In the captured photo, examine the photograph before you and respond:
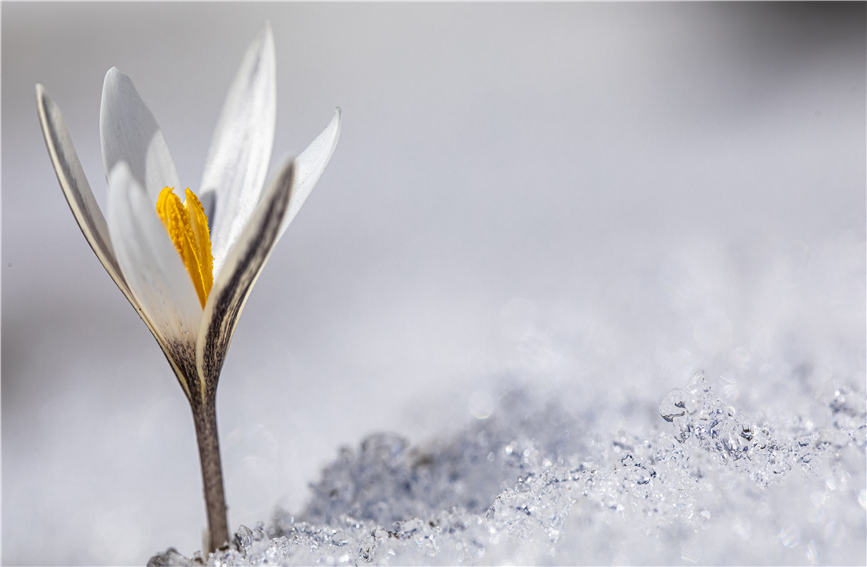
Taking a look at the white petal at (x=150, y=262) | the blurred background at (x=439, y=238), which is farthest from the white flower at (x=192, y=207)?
the blurred background at (x=439, y=238)

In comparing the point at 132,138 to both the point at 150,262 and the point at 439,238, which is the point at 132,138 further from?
the point at 439,238

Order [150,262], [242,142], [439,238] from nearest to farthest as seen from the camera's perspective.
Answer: [150,262], [242,142], [439,238]

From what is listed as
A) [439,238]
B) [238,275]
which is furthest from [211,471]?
[439,238]

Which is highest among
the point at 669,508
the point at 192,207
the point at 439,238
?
the point at 439,238

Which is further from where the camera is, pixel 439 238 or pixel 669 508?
pixel 439 238

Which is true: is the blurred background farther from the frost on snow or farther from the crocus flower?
the crocus flower

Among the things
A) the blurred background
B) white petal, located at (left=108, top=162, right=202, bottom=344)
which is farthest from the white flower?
the blurred background

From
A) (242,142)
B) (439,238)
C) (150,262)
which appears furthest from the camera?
(439,238)

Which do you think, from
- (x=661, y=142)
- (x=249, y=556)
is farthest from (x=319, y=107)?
(x=249, y=556)
